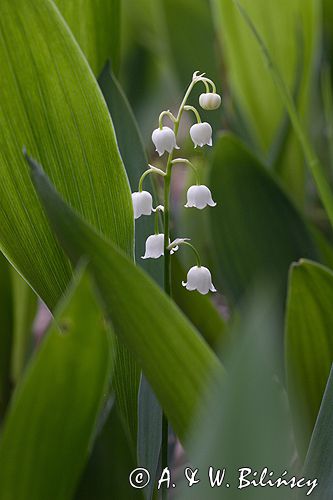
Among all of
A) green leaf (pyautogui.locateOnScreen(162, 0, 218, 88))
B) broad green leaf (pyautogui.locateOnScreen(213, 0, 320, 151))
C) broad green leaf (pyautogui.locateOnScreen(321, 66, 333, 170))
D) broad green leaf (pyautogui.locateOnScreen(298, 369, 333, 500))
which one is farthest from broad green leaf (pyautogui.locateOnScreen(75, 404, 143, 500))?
Answer: green leaf (pyautogui.locateOnScreen(162, 0, 218, 88))

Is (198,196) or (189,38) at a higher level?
(189,38)

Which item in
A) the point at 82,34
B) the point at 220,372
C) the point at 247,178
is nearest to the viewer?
the point at 220,372

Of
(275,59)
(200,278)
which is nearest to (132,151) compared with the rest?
(200,278)

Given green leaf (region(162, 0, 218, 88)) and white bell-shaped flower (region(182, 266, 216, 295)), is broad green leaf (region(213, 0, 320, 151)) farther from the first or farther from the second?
white bell-shaped flower (region(182, 266, 216, 295))

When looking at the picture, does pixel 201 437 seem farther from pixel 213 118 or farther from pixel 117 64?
pixel 213 118

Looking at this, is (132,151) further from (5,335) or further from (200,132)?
(5,335)

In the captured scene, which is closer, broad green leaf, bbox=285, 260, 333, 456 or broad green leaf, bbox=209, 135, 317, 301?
broad green leaf, bbox=285, 260, 333, 456

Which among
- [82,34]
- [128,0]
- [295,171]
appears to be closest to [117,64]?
[82,34]
